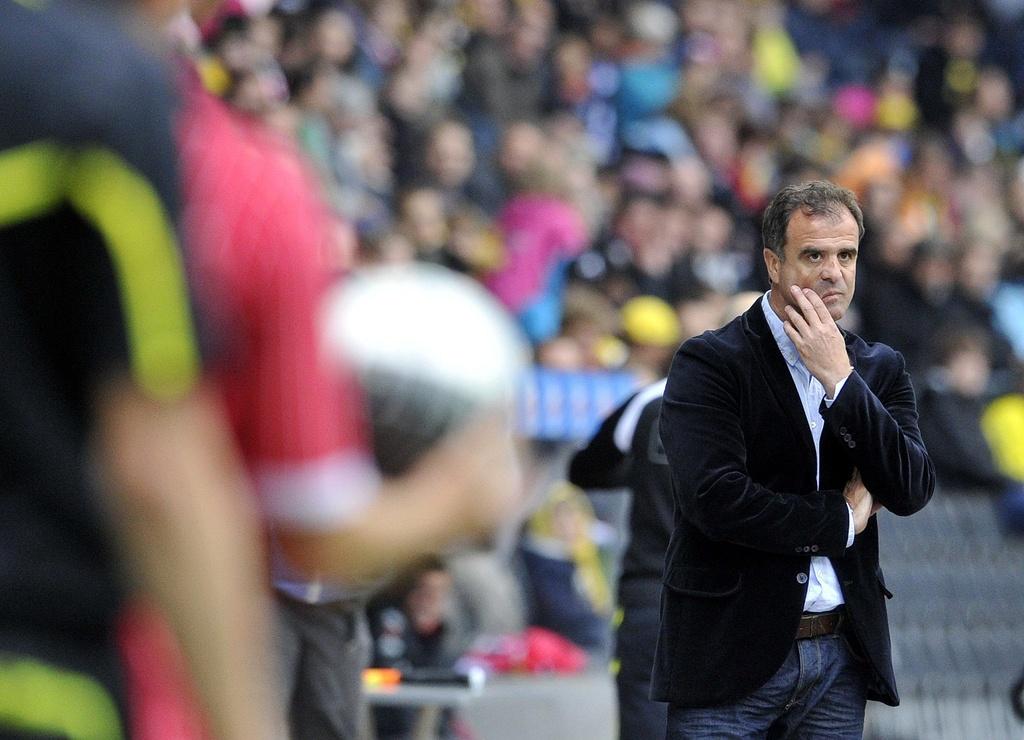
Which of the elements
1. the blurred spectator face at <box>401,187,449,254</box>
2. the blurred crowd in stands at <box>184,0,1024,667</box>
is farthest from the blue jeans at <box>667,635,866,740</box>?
the blurred spectator face at <box>401,187,449,254</box>

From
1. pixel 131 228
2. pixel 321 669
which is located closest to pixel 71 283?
pixel 131 228

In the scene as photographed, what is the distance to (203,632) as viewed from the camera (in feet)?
5.90

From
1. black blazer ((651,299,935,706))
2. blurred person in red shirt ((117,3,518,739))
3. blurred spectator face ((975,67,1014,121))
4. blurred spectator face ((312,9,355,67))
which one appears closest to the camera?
blurred person in red shirt ((117,3,518,739))

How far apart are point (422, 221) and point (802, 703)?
7270 mm

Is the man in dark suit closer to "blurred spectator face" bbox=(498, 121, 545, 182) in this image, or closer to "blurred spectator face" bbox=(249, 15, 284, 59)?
"blurred spectator face" bbox=(249, 15, 284, 59)

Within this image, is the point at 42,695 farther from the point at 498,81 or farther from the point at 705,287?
the point at 498,81

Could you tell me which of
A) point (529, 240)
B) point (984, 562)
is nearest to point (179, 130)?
point (984, 562)

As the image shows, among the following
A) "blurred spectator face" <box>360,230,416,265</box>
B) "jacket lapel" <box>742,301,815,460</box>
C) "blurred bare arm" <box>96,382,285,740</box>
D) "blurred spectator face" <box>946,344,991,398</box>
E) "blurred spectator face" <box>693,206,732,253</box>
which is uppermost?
"blurred bare arm" <box>96,382,285,740</box>

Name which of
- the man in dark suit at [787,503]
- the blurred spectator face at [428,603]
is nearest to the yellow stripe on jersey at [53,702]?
the man in dark suit at [787,503]

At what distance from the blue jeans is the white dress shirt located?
95 millimetres

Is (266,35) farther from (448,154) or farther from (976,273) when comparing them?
(976,273)

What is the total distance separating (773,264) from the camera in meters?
4.64

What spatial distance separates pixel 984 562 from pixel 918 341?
3.22 metres

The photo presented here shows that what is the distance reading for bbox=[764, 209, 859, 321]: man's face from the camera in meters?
4.52
